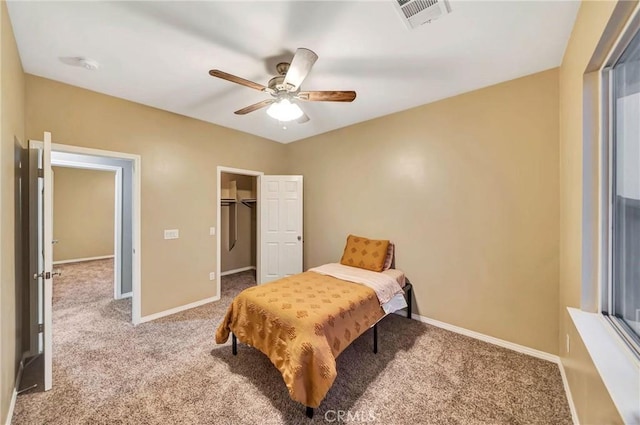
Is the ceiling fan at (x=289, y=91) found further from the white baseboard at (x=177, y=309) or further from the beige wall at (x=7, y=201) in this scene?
the white baseboard at (x=177, y=309)

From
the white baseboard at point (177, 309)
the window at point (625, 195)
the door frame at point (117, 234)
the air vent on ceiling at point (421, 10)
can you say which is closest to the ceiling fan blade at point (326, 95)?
the air vent on ceiling at point (421, 10)

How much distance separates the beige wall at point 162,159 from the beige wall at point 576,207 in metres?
3.88

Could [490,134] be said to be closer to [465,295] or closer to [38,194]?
[465,295]

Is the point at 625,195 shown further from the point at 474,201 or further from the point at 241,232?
the point at 241,232

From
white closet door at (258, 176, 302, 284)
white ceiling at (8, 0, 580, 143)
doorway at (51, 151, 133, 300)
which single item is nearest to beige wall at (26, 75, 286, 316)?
white ceiling at (8, 0, 580, 143)

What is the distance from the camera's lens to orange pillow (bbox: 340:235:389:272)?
313 centimetres

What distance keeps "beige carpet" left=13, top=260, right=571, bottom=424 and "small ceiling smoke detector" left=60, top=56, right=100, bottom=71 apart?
2.67m

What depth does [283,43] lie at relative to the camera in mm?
1867

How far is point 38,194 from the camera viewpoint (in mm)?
2168

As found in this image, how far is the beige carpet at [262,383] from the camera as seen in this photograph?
5.45 ft

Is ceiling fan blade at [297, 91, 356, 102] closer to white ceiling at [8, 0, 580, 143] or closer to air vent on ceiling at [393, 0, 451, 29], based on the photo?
white ceiling at [8, 0, 580, 143]

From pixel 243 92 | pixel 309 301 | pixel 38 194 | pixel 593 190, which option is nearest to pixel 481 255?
pixel 593 190

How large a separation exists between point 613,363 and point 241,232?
5.54 metres

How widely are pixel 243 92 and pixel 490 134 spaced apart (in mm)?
2678
